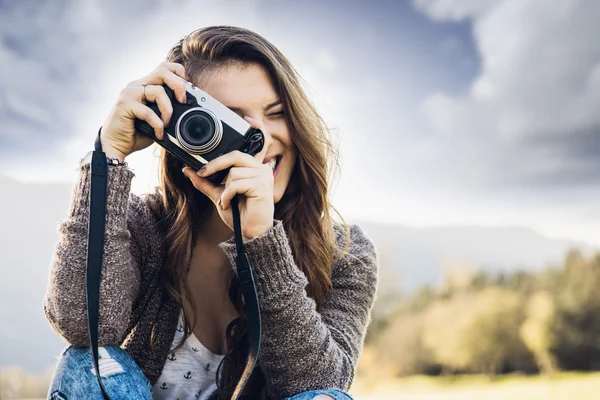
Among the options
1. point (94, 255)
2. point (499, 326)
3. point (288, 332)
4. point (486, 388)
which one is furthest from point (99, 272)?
point (499, 326)

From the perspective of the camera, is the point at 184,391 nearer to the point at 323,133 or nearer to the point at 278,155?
the point at 278,155

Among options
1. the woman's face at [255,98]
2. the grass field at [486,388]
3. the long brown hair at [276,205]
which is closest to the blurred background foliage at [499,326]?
the grass field at [486,388]

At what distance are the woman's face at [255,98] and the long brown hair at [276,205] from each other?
2 centimetres

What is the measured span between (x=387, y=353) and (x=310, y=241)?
22932 mm

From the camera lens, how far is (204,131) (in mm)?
1354

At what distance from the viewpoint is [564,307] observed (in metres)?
21.3

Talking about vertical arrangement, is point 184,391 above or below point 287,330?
below

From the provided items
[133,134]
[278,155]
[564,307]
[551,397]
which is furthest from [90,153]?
[564,307]

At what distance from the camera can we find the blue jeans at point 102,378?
1.25 metres

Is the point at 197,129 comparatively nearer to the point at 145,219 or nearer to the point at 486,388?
the point at 145,219

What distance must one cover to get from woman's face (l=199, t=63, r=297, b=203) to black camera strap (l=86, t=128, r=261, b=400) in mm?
368

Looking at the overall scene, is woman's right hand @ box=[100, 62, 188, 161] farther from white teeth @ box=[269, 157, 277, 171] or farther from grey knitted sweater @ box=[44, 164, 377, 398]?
white teeth @ box=[269, 157, 277, 171]

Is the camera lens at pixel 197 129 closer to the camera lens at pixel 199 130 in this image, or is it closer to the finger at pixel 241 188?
the camera lens at pixel 199 130

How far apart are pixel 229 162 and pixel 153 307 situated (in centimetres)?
49
